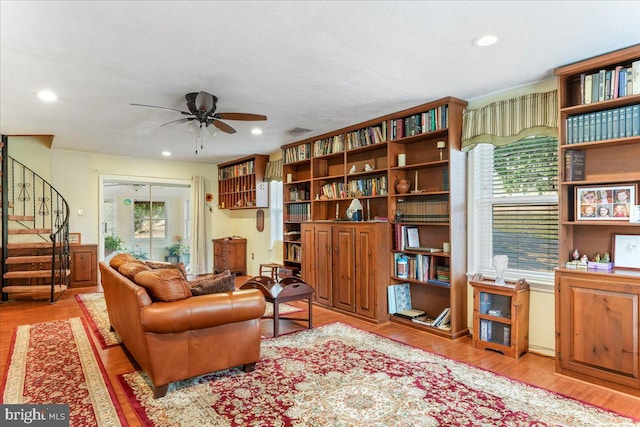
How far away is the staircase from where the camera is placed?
219 inches

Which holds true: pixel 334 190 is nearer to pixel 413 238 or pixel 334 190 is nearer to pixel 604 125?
pixel 413 238

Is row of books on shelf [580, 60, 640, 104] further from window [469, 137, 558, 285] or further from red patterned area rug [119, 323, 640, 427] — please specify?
red patterned area rug [119, 323, 640, 427]

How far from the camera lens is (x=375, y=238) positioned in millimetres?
4410

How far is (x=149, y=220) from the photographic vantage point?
8.31 m

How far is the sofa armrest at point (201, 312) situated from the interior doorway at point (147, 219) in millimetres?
5682

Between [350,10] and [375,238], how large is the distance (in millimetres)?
2724

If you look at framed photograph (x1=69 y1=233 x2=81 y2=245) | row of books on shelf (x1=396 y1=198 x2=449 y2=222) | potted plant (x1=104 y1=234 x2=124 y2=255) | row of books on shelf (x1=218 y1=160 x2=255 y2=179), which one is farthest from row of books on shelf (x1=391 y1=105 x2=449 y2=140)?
potted plant (x1=104 y1=234 x2=124 y2=255)

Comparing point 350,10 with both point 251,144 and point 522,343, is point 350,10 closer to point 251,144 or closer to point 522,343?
point 522,343

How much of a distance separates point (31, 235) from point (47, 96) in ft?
12.2

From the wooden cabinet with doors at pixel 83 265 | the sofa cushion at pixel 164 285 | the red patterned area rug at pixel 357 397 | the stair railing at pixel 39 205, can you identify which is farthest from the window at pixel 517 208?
the wooden cabinet with doors at pixel 83 265

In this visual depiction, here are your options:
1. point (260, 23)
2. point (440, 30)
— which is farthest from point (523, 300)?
point (260, 23)

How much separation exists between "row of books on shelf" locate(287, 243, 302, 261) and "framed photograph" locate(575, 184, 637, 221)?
391 cm

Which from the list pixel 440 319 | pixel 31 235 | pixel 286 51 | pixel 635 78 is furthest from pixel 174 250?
pixel 635 78

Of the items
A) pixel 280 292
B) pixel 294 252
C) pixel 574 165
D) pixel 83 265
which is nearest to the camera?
pixel 574 165
